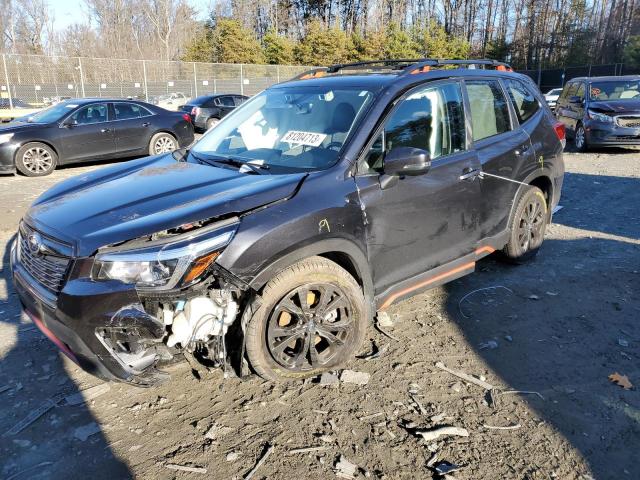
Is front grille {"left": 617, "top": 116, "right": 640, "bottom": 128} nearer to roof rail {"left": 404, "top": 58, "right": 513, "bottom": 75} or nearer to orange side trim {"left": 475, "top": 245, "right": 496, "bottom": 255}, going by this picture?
roof rail {"left": 404, "top": 58, "right": 513, "bottom": 75}

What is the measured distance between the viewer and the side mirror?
3.23 metres

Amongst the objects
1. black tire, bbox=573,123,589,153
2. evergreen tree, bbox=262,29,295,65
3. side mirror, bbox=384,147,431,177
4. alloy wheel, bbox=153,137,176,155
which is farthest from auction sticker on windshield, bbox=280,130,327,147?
evergreen tree, bbox=262,29,295,65

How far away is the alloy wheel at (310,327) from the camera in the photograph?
302 cm

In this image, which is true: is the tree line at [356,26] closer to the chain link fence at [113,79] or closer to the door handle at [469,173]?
the chain link fence at [113,79]

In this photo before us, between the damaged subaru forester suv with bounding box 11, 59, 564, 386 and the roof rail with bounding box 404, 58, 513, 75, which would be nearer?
the damaged subaru forester suv with bounding box 11, 59, 564, 386

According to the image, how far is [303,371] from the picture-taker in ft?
10.4

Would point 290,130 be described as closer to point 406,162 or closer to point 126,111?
point 406,162

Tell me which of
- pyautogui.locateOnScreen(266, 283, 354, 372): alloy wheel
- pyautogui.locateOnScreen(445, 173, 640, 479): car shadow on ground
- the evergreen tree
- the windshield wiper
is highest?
the evergreen tree

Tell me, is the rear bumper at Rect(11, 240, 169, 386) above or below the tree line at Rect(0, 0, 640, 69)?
below

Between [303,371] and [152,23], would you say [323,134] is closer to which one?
[303,371]

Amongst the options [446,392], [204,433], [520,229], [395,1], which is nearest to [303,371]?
[204,433]

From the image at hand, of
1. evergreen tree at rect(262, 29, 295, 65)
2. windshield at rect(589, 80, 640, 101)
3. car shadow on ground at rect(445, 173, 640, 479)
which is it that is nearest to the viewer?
car shadow on ground at rect(445, 173, 640, 479)

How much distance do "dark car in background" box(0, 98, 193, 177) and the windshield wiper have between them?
312 inches

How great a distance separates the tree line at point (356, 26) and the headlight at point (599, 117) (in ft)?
120
